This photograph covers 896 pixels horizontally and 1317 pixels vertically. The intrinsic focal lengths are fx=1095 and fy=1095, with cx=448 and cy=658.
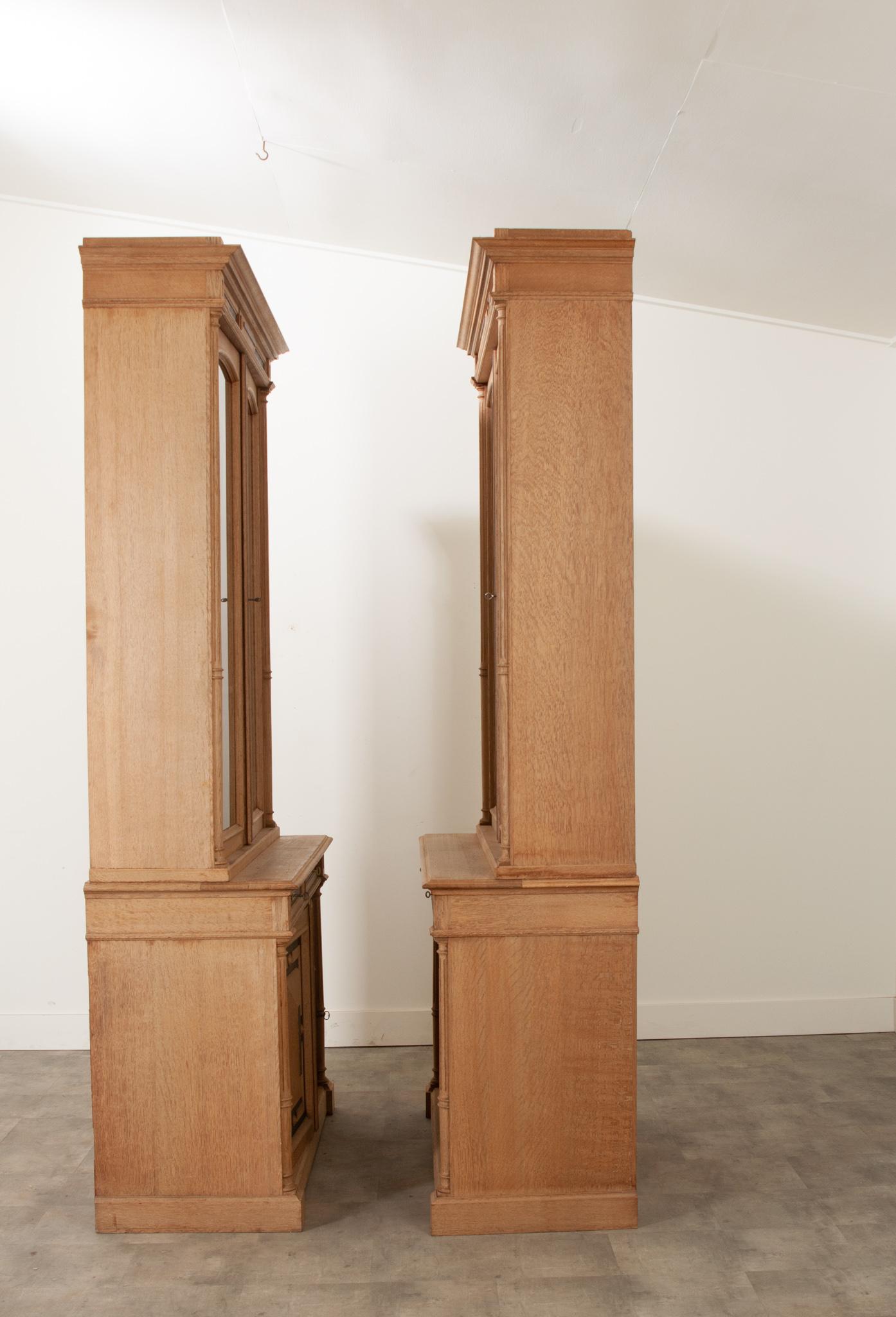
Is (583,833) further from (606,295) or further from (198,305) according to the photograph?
(198,305)

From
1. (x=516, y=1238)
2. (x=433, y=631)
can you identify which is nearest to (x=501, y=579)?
(x=433, y=631)

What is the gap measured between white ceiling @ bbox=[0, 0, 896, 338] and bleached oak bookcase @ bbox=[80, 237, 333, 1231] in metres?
0.77

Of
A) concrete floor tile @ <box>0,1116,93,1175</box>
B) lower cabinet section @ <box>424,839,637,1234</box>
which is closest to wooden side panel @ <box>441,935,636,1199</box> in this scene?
lower cabinet section @ <box>424,839,637,1234</box>

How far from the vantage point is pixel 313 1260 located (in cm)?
276

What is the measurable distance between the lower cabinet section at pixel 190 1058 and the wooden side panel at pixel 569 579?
2.46 ft

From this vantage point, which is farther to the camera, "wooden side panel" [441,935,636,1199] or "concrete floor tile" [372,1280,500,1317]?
"wooden side panel" [441,935,636,1199]

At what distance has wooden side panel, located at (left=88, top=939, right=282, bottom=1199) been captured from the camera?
9.40 feet

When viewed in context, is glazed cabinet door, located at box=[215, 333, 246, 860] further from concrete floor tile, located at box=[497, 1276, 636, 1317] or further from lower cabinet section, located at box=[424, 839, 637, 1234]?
concrete floor tile, located at box=[497, 1276, 636, 1317]

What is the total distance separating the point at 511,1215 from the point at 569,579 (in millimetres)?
1678

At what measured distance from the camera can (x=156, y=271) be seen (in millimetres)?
2857

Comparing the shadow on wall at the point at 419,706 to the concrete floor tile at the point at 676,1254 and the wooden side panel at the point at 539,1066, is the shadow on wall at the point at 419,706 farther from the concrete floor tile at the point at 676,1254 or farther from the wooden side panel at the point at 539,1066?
the concrete floor tile at the point at 676,1254

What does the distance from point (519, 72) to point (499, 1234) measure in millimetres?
3123

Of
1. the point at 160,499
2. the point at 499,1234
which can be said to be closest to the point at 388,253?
the point at 160,499

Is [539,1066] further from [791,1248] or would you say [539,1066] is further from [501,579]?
[501,579]
